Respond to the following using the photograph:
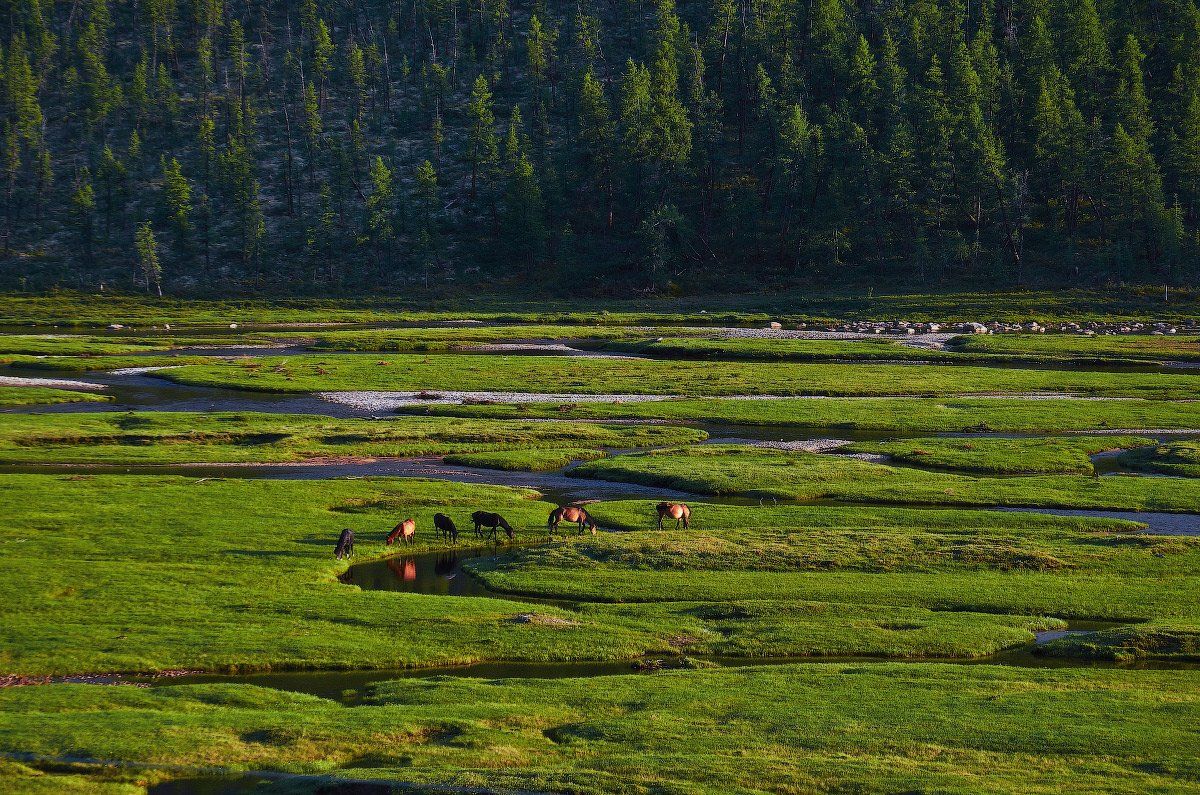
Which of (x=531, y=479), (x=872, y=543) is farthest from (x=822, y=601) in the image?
(x=531, y=479)

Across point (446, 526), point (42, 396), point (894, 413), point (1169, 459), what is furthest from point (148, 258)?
point (1169, 459)

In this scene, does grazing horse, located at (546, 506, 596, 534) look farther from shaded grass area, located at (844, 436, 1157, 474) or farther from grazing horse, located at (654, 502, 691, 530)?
shaded grass area, located at (844, 436, 1157, 474)

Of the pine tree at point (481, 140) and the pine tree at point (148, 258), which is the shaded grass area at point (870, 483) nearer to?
the pine tree at point (148, 258)

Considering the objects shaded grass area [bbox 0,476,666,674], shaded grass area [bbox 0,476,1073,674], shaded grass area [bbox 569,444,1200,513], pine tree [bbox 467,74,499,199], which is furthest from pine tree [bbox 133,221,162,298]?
shaded grass area [bbox 0,476,1073,674]

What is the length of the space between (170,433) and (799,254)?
113m

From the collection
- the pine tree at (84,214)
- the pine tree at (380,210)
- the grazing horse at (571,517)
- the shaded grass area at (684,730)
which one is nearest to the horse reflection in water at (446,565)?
the grazing horse at (571,517)

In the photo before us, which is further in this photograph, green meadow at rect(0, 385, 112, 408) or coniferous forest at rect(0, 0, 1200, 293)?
coniferous forest at rect(0, 0, 1200, 293)

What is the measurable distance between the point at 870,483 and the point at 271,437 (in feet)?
106

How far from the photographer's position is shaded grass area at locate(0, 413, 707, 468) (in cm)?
5506

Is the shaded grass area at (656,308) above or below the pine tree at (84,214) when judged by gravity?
below

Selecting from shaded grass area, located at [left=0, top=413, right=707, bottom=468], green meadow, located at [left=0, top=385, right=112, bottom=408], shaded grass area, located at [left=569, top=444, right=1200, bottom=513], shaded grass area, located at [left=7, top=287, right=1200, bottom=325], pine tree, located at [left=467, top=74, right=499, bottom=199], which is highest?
pine tree, located at [left=467, top=74, right=499, bottom=199]

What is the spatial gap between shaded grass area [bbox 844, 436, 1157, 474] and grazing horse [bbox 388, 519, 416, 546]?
2916 centimetres

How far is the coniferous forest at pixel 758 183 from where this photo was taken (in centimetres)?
14775

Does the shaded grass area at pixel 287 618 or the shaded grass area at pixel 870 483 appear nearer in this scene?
the shaded grass area at pixel 287 618
